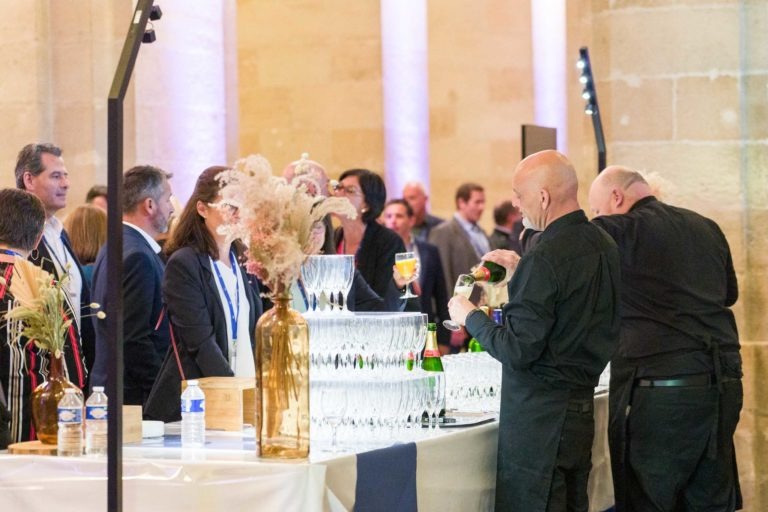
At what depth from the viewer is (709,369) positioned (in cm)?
536

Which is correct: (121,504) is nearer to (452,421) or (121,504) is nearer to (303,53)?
(452,421)

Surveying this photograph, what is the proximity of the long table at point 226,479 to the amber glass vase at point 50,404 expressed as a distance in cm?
13

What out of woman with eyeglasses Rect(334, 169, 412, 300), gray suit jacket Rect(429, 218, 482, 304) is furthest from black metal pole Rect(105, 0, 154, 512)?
gray suit jacket Rect(429, 218, 482, 304)

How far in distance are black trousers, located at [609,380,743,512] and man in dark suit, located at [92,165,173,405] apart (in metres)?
1.74

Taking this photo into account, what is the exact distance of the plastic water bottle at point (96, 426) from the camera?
3.92m

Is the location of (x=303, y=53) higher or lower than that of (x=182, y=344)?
higher

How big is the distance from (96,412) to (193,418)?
0.28 meters

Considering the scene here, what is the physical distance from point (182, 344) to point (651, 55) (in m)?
3.24

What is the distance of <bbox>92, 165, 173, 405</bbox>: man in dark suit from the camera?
5.21m

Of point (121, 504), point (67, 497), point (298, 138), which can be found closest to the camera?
point (121, 504)

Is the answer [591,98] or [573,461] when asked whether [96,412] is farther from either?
[591,98]

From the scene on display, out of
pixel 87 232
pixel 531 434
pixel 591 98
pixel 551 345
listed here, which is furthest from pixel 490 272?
pixel 591 98

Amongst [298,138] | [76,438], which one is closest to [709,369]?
[76,438]

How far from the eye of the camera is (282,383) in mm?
3762
